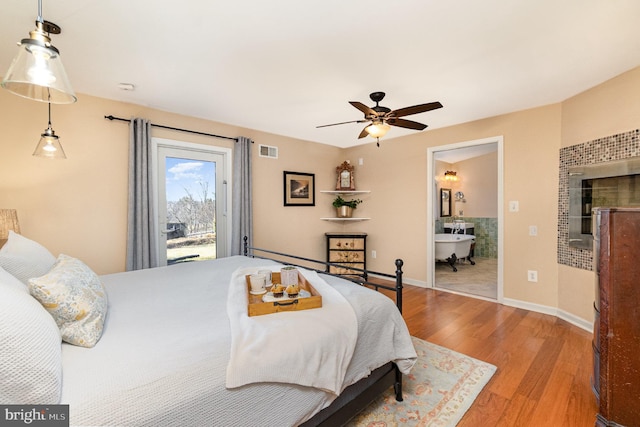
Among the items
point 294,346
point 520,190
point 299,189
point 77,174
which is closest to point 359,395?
point 294,346

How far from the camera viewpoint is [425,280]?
13.9 feet

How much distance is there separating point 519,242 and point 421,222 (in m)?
1.27

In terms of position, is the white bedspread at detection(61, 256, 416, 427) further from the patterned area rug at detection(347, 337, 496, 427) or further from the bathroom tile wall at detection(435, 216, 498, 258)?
the bathroom tile wall at detection(435, 216, 498, 258)

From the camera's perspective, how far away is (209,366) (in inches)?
41.6

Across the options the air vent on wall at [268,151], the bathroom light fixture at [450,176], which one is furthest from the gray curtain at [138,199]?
the bathroom light fixture at [450,176]

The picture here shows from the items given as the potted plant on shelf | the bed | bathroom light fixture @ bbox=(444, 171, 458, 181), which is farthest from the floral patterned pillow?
bathroom light fixture @ bbox=(444, 171, 458, 181)

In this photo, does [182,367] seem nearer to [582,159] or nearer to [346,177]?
[582,159]

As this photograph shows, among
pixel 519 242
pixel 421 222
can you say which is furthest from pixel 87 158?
pixel 519 242

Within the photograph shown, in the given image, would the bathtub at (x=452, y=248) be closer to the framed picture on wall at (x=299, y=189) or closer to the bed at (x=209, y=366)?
the framed picture on wall at (x=299, y=189)

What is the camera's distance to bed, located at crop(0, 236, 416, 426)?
90cm

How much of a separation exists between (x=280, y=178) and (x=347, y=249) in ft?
5.41

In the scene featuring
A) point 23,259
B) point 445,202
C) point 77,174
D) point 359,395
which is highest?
point 77,174

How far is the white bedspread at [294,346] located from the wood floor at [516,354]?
0.99 metres

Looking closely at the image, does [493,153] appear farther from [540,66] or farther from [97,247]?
[97,247]
